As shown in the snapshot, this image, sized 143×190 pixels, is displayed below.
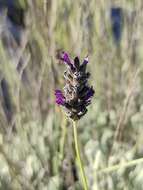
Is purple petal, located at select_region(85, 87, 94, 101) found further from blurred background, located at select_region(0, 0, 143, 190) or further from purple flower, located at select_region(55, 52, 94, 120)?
blurred background, located at select_region(0, 0, 143, 190)

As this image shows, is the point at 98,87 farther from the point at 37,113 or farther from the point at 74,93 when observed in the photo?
the point at 74,93

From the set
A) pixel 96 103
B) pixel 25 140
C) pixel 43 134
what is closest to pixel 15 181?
pixel 25 140

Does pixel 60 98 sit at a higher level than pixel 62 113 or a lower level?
lower

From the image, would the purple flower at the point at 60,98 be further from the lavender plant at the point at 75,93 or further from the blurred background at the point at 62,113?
the blurred background at the point at 62,113

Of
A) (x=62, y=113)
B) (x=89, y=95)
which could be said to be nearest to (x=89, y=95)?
(x=89, y=95)

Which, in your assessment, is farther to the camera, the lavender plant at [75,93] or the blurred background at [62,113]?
the blurred background at [62,113]

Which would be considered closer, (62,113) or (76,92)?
(76,92)

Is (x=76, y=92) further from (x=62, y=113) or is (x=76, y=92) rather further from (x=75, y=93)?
(x=62, y=113)

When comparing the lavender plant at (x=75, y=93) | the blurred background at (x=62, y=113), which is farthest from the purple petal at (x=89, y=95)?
the blurred background at (x=62, y=113)
